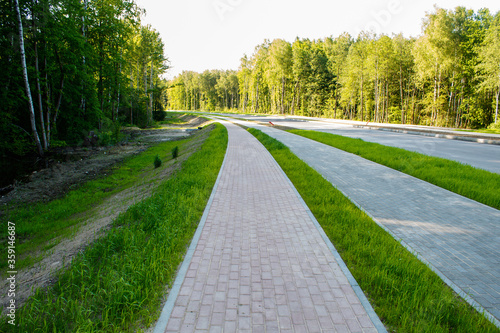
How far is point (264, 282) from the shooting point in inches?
135

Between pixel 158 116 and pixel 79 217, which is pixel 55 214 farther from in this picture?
pixel 158 116

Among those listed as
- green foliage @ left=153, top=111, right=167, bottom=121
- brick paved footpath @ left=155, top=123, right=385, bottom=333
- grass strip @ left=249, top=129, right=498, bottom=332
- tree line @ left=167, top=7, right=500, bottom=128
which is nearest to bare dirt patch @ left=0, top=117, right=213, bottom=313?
brick paved footpath @ left=155, top=123, right=385, bottom=333

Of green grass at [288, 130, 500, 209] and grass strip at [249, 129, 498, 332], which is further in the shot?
green grass at [288, 130, 500, 209]

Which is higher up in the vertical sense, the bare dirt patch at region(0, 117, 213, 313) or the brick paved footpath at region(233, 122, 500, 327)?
the brick paved footpath at region(233, 122, 500, 327)

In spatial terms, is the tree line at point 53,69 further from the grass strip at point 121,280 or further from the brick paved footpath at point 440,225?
the brick paved footpath at point 440,225

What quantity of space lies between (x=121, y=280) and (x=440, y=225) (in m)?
5.80

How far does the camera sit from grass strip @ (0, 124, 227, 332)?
2773 mm

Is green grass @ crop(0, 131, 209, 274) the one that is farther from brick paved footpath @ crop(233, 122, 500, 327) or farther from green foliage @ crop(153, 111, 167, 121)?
green foliage @ crop(153, 111, 167, 121)

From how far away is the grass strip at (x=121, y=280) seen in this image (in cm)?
277

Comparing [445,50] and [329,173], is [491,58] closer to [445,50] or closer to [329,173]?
[445,50]

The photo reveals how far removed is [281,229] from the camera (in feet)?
16.5

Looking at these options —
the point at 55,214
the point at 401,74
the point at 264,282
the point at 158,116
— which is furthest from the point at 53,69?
the point at 401,74

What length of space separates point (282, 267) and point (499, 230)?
14.9 feet

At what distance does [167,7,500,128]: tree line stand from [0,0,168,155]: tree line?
18.4 metres
